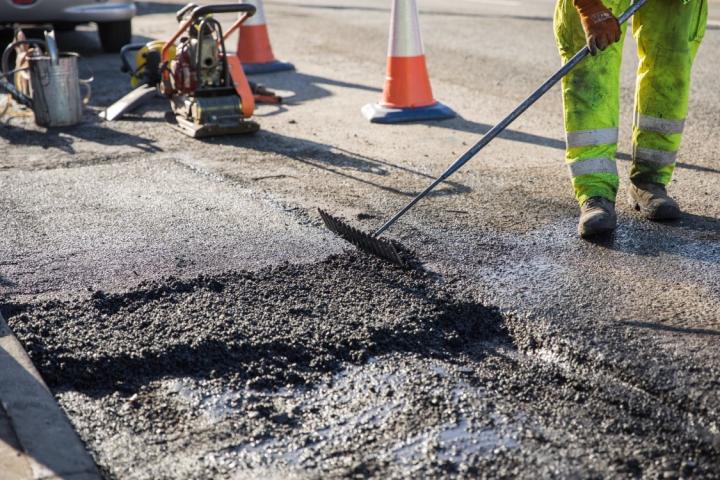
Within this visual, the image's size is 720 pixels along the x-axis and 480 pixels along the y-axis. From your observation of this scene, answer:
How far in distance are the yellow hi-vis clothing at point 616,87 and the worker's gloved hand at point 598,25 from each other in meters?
0.16

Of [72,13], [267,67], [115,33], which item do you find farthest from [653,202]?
[115,33]

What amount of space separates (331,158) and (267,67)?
3.19 metres

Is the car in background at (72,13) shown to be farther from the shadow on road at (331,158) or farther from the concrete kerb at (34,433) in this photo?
the concrete kerb at (34,433)

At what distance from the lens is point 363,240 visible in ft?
13.0

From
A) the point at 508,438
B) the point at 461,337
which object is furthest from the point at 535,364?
the point at 508,438

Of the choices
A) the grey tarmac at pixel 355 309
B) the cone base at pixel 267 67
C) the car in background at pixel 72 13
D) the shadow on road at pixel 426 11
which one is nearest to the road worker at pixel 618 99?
the grey tarmac at pixel 355 309

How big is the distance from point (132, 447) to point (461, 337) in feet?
3.73

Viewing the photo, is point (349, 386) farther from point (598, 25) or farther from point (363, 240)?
point (598, 25)

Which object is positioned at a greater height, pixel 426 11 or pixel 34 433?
pixel 34 433

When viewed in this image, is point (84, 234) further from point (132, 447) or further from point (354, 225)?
point (132, 447)

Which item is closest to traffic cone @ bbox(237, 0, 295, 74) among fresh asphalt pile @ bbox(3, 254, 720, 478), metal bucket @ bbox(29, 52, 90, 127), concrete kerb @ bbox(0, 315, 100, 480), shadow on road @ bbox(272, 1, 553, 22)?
metal bucket @ bbox(29, 52, 90, 127)

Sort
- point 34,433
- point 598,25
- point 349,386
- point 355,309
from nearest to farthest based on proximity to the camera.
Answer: point 34,433 < point 349,386 < point 355,309 < point 598,25

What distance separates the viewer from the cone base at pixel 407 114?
6.45m

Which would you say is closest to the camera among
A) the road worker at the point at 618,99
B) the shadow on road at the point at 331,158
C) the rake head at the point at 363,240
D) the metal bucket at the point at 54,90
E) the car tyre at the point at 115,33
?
the rake head at the point at 363,240
